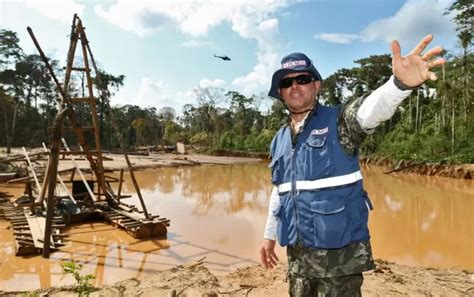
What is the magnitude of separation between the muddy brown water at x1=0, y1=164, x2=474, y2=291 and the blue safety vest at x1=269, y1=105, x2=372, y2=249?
466 cm

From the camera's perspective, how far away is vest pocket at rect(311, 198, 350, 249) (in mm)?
1851

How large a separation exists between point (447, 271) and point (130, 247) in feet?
18.7

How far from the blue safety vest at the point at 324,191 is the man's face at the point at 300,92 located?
8 cm

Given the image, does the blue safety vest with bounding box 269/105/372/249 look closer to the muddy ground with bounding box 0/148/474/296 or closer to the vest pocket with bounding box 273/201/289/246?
the vest pocket with bounding box 273/201/289/246

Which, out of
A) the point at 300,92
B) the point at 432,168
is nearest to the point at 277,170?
the point at 300,92

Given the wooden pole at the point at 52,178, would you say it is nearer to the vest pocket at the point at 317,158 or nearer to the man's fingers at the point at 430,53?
the vest pocket at the point at 317,158

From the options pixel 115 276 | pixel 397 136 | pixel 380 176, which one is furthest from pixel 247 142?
pixel 115 276

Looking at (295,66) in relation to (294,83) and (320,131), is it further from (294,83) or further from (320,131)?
(320,131)

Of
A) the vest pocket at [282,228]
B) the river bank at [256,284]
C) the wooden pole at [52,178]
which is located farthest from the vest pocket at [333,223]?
the wooden pole at [52,178]

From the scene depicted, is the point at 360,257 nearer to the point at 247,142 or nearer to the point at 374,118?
the point at 374,118

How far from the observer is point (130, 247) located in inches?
297

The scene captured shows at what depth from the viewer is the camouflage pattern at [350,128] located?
1.79 metres

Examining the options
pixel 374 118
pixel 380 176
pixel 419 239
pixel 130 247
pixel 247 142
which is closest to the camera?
pixel 374 118

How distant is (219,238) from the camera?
8555mm
